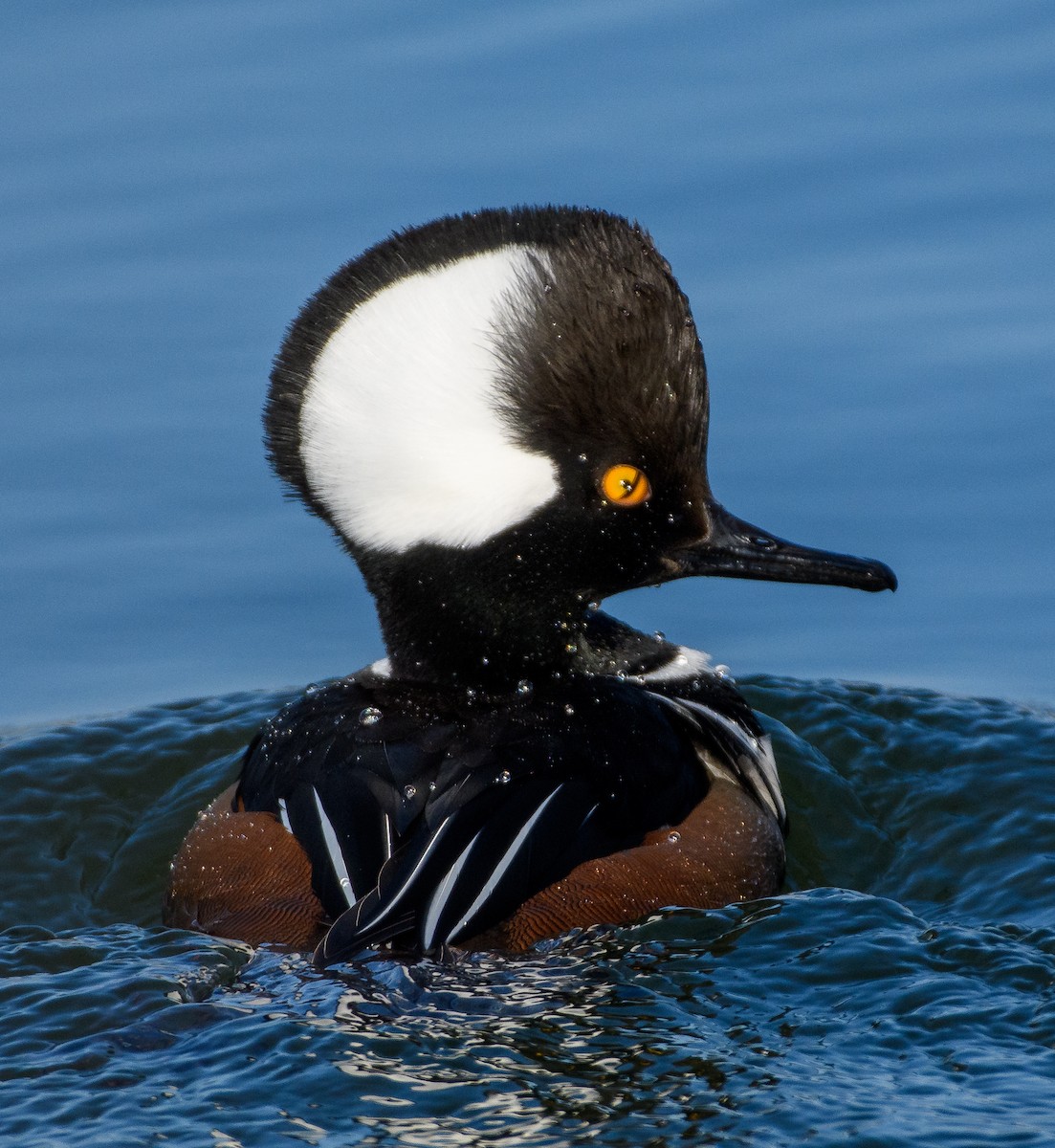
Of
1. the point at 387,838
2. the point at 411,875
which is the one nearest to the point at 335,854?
the point at 387,838

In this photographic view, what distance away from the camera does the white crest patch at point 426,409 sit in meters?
4.93

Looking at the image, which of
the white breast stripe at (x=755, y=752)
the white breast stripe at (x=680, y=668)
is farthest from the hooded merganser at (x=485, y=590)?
the white breast stripe at (x=680, y=668)

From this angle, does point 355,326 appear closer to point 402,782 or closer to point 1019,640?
point 402,782

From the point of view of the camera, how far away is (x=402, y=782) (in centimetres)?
491

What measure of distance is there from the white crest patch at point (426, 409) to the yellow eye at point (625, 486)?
15cm

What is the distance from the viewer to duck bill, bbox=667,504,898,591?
18.4ft

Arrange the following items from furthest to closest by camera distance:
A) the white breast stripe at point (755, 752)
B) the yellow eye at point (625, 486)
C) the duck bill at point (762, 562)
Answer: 1. the white breast stripe at point (755, 752)
2. the duck bill at point (762, 562)
3. the yellow eye at point (625, 486)

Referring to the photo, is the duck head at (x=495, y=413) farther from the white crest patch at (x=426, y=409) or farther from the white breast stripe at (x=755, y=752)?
the white breast stripe at (x=755, y=752)

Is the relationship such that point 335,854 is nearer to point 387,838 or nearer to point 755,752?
point 387,838

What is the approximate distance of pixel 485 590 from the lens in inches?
211

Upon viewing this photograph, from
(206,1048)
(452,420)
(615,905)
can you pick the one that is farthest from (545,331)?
(206,1048)

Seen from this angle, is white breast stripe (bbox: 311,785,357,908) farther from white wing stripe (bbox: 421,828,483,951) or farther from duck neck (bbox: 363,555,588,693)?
duck neck (bbox: 363,555,588,693)

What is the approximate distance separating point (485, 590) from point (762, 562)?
872mm

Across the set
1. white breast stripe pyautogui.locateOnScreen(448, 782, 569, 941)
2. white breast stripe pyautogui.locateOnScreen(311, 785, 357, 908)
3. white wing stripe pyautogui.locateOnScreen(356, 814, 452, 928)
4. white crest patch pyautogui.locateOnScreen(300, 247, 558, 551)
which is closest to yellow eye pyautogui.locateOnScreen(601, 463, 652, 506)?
white crest patch pyautogui.locateOnScreen(300, 247, 558, 551)
